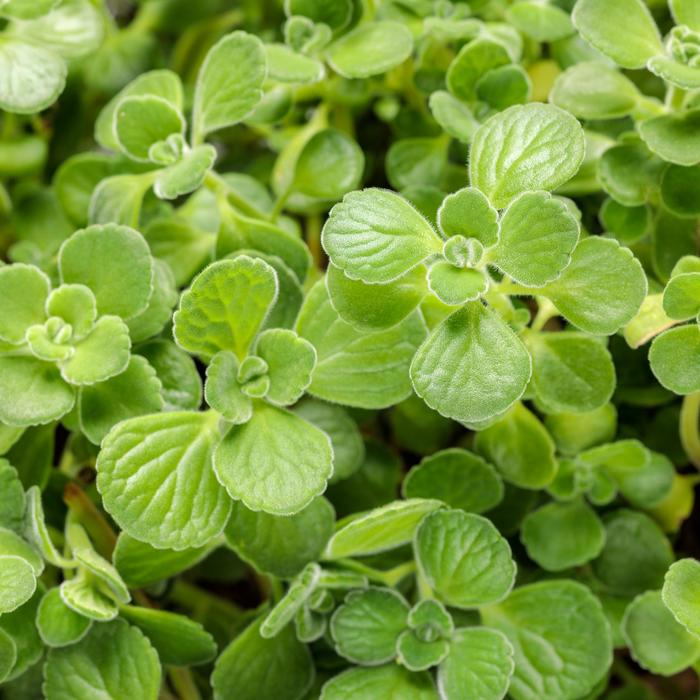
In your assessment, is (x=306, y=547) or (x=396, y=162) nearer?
(x=306, y=547)

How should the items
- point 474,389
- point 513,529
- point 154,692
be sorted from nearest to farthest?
point 474,389 < point 154,692 < point 513,529

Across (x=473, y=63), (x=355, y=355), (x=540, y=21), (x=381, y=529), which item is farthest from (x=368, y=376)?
(x=540, y=21)

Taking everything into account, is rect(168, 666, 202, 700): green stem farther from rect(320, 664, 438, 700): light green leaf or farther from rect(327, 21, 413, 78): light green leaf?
rect(327, 21, 413, 78): light green leaf

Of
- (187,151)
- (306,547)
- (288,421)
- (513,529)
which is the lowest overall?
(513,529)

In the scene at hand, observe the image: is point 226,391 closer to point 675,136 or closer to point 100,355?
point 100,355

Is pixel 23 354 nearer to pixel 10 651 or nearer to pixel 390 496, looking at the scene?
pixel 10 651

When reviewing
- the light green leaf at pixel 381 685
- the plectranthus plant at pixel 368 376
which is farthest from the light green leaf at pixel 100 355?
the light green leaf at pixel 381 685

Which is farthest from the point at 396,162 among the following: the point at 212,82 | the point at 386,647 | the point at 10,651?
the point at 10,651
